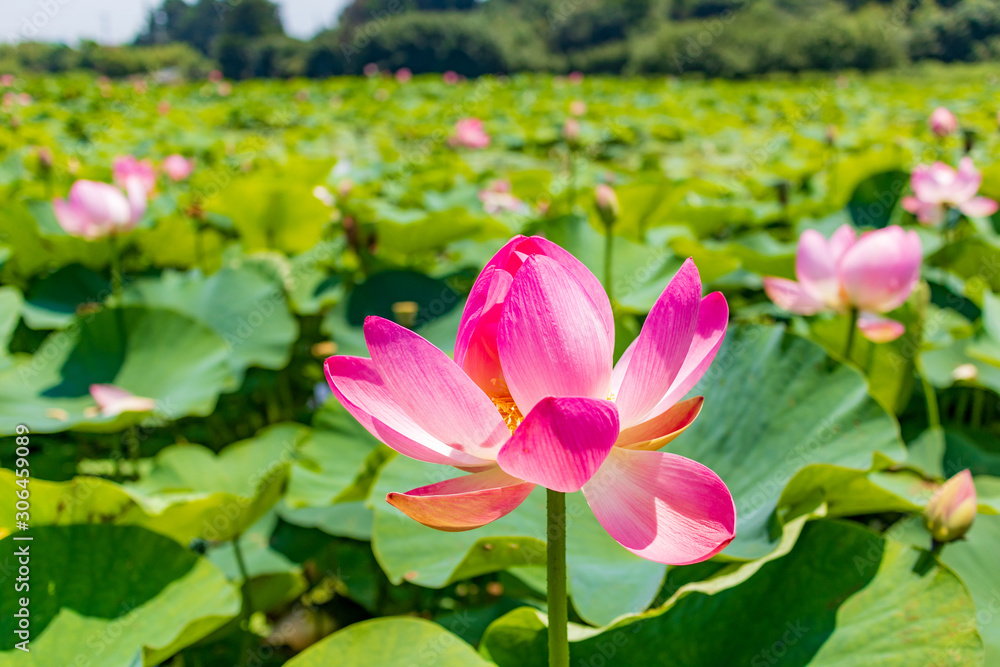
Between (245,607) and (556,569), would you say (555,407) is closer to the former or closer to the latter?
(556,569)

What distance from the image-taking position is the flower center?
48cm

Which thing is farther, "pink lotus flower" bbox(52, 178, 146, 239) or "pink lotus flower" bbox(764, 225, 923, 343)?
"pink lotus flower" bbox(52, 178, 146, 239)

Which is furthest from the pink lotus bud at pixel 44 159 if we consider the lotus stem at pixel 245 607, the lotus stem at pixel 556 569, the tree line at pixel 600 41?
the tree line at pixel 600 41

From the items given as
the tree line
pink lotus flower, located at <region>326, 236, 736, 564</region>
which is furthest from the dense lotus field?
the tree line

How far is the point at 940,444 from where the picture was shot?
115 cm

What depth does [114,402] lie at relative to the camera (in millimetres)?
1275

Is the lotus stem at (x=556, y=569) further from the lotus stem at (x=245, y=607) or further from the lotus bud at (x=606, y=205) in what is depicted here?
the lotus bud at (x=606, y=205)

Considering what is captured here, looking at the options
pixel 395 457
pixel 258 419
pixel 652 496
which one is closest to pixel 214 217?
pixel 258 419

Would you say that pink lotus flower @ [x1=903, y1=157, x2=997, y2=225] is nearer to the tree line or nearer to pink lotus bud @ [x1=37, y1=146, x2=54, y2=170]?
Answer: pink lotus bud @ [x1=37, y1=146, x2=54, y2=170]

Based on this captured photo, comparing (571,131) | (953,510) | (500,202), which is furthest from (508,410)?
(500,202)

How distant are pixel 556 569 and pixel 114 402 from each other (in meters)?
1.12

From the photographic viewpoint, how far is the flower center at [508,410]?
1.57ft

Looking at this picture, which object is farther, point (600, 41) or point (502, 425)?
point (600, 41)

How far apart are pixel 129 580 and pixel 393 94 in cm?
960
